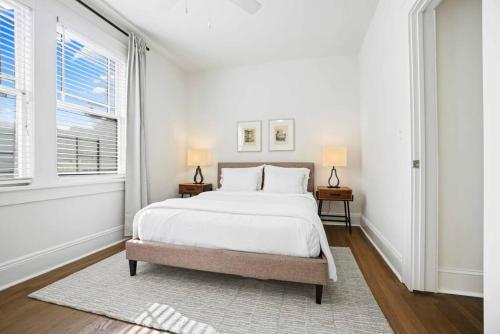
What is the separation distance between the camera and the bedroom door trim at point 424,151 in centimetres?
173

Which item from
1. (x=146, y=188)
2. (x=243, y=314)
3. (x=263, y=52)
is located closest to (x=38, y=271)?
(x=146, y=188)

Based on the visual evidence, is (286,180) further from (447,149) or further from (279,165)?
(447,149)

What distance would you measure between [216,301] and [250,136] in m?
2.95

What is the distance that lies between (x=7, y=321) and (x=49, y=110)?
5.77 ft

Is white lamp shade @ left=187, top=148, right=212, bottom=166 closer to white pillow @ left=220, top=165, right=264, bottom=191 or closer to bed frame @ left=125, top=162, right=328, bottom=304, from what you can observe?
white pillow @ left=220, top=165, right=264, bottom=191

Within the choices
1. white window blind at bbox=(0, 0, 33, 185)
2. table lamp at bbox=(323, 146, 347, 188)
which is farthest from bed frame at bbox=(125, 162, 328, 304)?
table lamp at bbox=(323, 146, 347, 188)

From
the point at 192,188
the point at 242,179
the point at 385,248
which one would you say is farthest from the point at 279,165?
the point at 385,248

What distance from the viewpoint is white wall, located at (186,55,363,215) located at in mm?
3789

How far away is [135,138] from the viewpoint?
3078 mm

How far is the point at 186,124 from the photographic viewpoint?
4508mm

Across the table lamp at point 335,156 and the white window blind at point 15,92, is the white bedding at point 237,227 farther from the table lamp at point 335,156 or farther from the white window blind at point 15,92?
the table lamp at point 335,156

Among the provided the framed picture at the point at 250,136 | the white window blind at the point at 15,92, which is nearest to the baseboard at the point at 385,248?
the framed picture at the point at 250,136

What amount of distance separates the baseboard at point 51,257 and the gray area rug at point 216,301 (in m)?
0.35
